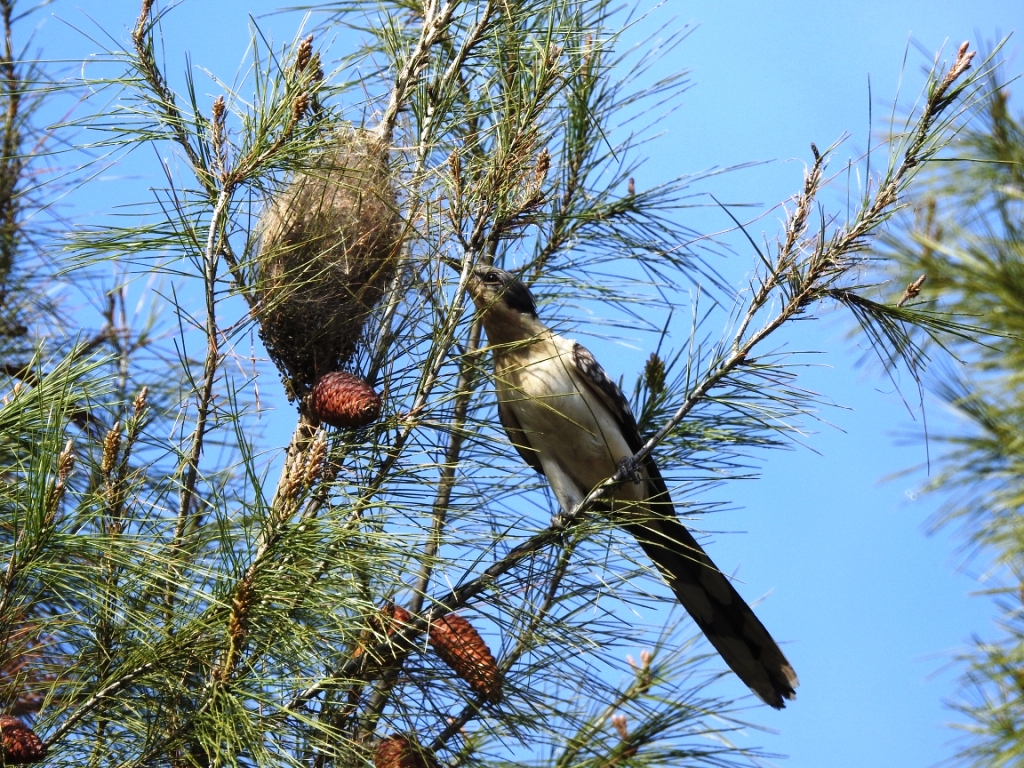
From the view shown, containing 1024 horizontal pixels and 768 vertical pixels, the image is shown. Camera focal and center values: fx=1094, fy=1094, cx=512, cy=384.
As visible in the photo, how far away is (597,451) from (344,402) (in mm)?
1784

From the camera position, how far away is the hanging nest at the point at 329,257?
10.3 ft

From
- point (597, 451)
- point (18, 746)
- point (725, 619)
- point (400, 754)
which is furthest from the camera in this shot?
point (597, 451)

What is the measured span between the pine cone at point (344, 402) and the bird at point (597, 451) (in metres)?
1.28

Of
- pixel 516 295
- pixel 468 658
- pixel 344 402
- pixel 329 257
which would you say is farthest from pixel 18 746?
pixel 516 295

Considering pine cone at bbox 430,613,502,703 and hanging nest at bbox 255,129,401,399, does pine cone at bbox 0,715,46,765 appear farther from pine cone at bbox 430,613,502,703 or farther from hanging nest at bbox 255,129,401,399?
hanging nest at bbox 255,129,401,399

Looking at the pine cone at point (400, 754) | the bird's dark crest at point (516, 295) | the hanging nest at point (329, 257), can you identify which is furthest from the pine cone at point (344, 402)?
the bird's dark crest at point (516, 295)

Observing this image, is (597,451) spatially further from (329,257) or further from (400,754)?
(400,754)

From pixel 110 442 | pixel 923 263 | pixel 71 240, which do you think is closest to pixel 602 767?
pixel 110 442

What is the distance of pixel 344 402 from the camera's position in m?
2.69

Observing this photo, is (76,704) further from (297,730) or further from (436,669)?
(436,669)

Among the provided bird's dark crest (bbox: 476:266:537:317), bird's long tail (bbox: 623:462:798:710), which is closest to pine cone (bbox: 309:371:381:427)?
bird's dark crest (bbox: 476:266:537:317)

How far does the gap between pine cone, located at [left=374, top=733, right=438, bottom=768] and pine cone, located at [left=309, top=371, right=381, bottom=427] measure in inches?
34.8

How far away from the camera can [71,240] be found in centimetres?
288

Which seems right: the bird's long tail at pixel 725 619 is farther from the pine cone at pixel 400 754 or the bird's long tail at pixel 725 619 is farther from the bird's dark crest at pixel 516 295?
the pine cone at pixel 400 754
